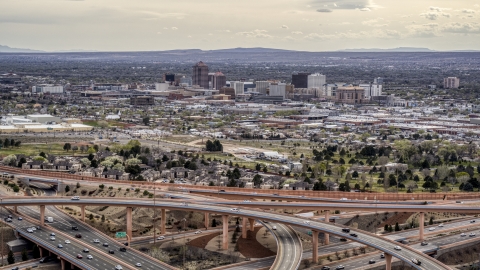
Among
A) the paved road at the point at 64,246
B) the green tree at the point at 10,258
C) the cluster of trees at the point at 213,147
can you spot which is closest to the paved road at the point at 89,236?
the paved road at the point at 64,246

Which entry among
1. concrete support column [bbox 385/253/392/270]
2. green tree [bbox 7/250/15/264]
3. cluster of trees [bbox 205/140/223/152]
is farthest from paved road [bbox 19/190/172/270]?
cluster of trees [bbox 205/140/223/152]

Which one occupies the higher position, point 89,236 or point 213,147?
point 89,236

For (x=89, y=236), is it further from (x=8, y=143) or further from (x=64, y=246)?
(x=8, y=143)

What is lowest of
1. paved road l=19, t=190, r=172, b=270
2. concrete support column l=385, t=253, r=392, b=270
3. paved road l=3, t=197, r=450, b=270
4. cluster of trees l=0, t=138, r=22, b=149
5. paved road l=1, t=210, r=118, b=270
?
cluster of trees l=0, t=138, r=22, b=149

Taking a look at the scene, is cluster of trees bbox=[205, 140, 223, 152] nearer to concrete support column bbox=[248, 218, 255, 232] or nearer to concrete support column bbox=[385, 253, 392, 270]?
concrete support column bbox=[248, 218, 255, 232]

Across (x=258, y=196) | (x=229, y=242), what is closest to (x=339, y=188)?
(x=258, y=196)

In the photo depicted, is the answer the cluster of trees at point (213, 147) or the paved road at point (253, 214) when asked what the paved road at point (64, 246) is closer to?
the paved road at point (253, 214)

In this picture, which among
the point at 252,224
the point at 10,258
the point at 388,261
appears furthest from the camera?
the point at 252,224

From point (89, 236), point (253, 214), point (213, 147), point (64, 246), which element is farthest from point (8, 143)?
point (253, 214)
